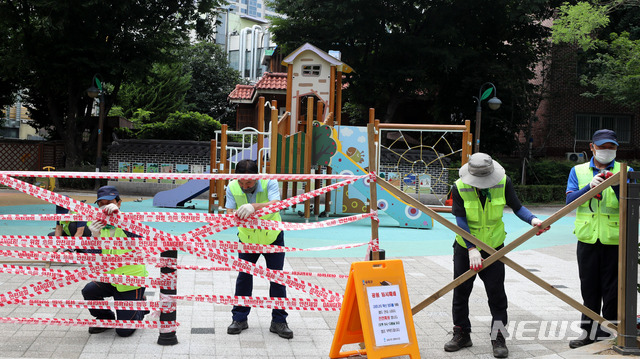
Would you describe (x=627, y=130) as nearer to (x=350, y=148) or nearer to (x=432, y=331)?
(x=350, y=148)

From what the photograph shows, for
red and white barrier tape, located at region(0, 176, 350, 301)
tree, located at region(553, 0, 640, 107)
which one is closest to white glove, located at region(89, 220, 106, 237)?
red and white barrier tape, located at region(0, 176, 350, 301)

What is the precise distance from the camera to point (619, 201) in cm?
421

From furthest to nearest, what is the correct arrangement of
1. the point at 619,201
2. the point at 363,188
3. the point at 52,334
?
the point at 363,188, the point at 52,334, the point at 619,201

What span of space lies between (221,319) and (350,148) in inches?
401

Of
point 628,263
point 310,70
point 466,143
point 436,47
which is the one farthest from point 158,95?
point 628,263

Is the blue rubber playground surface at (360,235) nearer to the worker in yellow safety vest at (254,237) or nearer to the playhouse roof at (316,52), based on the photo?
the worker in yellow safety vest at (254,237)

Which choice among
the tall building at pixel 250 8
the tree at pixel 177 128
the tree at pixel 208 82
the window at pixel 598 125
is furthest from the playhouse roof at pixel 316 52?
the tall building at pixel 250 8

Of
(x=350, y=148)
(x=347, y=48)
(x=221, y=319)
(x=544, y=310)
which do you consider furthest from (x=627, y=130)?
(x=221, y=319)

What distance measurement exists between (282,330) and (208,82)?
46.1m

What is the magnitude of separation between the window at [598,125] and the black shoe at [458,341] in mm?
28928

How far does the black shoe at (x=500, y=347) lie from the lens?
4344 mm

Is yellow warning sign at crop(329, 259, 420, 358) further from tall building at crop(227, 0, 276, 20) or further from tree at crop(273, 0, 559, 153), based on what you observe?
tall building at crop(227, 0, 276, 20)

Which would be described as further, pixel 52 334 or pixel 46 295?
pixel 46 295

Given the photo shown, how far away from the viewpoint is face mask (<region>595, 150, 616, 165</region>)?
4.58 metres
